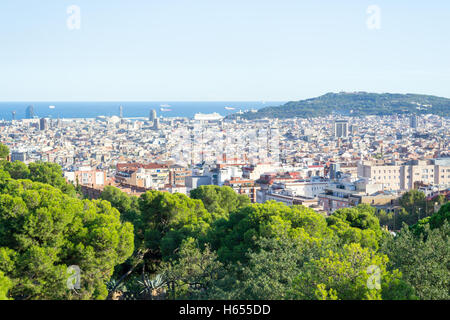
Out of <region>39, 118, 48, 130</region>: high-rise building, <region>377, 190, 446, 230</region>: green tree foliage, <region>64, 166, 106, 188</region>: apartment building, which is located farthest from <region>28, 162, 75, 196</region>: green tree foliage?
<region>39, 118, 48, 130</region>: high-rise building

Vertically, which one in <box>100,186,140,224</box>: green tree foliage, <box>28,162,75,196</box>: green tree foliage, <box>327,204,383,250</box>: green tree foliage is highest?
<box>28,162,75,196</box>: green tree foliage

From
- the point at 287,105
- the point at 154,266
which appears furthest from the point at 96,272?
the point at 287,105

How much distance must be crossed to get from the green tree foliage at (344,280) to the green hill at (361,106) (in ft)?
406

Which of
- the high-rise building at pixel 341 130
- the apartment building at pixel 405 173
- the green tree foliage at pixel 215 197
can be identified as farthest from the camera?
the high-rise building at pixel 341 130

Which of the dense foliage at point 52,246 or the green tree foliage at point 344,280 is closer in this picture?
the green tree foliage at point 344,280

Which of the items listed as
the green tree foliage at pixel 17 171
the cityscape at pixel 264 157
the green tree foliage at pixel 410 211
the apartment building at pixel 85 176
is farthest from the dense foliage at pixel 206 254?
the apartment building at pixel 85 176

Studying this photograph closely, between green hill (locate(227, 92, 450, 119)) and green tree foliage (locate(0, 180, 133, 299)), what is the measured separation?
402 ft

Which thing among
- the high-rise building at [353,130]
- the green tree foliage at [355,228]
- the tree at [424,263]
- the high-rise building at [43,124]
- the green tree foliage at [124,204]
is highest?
the tree at [424,263]

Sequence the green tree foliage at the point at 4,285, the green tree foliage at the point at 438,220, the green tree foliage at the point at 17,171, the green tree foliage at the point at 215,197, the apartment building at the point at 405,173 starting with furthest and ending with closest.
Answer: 1. the apartment building at the point at 405,173
2. the green tree foliage at the point at 17,171
3. the green tree foliage at the point at 215,197
4. the green tree foliage at the point at 438,220
5. the green tree foliage at the point at 4,285

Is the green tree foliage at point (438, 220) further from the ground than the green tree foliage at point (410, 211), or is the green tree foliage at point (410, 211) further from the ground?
the green tree foliage at point (438, 220)

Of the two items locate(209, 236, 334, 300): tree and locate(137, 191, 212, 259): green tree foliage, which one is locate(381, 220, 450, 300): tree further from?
locate(137, 191, 212, 259): green tree foliage

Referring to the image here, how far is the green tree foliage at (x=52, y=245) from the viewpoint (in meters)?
9.59

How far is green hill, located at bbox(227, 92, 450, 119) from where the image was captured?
429ft

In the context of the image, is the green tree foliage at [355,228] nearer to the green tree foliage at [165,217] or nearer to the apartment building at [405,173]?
the green tree foliage at [165,217]
